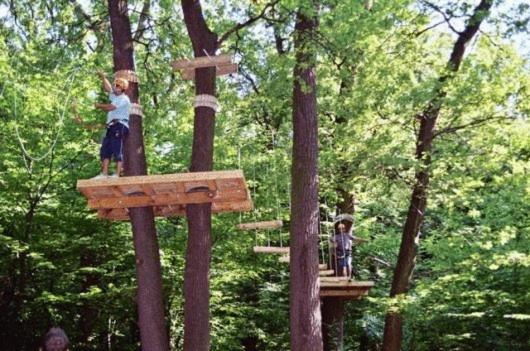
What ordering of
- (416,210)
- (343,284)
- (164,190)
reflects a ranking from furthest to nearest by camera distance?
(416,210), (343,284), (164,190)

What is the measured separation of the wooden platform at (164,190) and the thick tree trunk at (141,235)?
0.30 m

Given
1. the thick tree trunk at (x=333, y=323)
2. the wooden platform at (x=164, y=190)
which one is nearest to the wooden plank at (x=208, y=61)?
the wooden platform at (x=164, y=190)

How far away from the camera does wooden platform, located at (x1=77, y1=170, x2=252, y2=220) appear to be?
489 cm

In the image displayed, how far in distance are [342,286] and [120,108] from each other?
452cm

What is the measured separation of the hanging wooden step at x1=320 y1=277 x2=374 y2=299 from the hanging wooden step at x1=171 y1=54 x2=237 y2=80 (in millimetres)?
3578

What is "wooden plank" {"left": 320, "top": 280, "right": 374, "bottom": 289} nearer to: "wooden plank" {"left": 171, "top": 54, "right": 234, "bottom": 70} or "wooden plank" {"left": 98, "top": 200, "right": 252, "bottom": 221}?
"wooden plank" {"left": 98, "top": 200, "right": 252, "bottom": 221}

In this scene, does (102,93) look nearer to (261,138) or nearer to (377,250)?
(261,138)

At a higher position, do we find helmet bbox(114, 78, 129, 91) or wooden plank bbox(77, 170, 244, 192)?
helmet bbox(114, 78, 129, 91)

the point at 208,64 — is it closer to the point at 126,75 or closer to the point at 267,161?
the point at 126,75

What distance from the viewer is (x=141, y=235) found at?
18.8 ft

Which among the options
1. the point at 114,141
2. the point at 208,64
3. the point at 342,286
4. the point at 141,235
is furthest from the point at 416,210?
the point at 114,141

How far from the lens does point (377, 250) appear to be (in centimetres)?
1156

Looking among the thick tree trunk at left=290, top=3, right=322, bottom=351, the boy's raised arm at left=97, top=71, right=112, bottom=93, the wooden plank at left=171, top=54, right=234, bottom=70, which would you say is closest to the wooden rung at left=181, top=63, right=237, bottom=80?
the wooden plank at left=171, top=54, right=234, bottom=70

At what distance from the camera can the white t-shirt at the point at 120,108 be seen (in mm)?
5387
